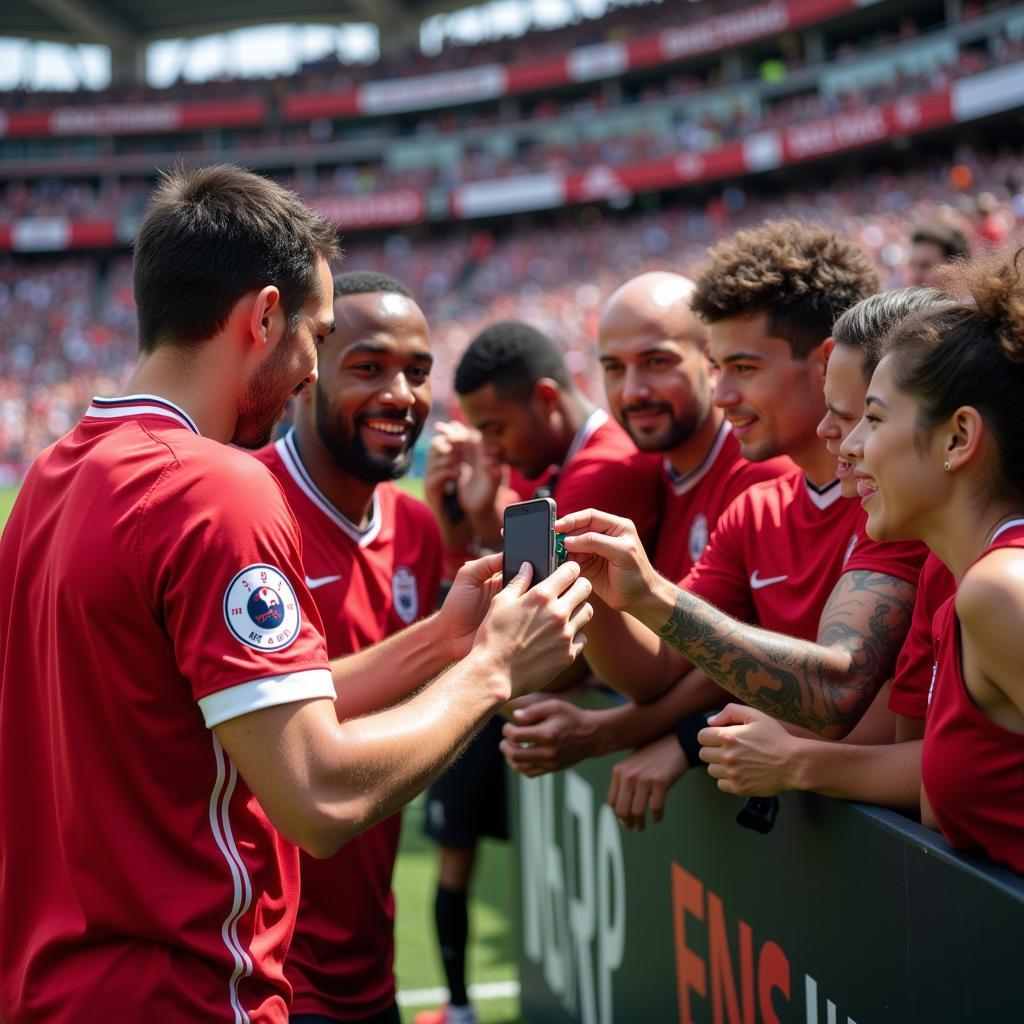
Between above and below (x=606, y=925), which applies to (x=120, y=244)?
above

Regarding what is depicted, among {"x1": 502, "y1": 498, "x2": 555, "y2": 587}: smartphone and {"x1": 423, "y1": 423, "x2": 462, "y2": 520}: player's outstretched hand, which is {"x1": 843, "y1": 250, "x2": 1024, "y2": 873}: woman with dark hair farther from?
{"x1": 423, "y1": 423, "x2": 462, "y2": 520}: player's outstretched hand

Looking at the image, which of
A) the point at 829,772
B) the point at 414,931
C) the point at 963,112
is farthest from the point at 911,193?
the point at 829,772

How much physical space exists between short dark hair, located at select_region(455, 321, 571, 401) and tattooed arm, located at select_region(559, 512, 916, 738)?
1.78 metres

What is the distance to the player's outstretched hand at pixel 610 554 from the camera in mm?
2500

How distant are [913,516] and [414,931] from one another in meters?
4.30

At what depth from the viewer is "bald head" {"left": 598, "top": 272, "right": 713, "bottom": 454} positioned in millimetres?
3691

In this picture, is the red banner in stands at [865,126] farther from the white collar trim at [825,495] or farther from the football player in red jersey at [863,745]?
the football player in red jersey at [863,745]

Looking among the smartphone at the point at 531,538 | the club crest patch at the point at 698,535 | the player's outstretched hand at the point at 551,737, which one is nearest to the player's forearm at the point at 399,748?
the smartphone at the point at 531,538

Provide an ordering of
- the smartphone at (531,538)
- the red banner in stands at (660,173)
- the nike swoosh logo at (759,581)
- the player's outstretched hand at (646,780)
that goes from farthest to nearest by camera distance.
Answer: the red banner in stands at (660,173)
the nike swoosh logo at (759,581)
the player's outstretched hand at (646,780)
the smartphone at (531,538)

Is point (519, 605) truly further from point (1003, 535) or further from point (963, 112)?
point (963, 112)

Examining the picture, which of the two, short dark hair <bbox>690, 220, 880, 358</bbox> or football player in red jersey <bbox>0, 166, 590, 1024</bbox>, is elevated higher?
short dark hair <bbox>690, 220, 880, 358</bbox>

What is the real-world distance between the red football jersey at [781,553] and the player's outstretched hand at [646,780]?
42cm

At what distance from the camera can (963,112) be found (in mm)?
28250

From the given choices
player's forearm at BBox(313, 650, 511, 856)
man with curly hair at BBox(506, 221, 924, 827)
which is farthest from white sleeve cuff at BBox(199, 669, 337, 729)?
man with curly hair at BBox(506, 221, 924, 827)
